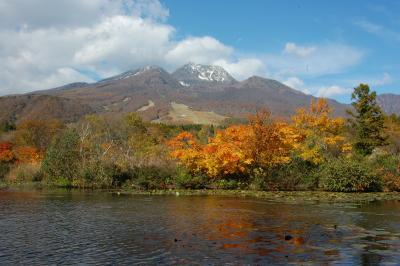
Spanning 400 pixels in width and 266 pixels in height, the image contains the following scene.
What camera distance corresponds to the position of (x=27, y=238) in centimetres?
1619

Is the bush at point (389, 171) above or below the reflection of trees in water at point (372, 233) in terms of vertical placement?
above

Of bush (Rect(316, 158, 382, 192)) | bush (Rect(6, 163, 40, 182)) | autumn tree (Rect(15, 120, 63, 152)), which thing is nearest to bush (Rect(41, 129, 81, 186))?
bush (Rect(6, 163, 40, 182))

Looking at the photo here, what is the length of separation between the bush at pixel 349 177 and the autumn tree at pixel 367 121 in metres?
22.3

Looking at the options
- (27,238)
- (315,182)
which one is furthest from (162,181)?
(27,238)

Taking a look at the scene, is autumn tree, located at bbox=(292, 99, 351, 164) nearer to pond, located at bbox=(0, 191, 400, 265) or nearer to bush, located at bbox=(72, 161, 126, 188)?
bush, located at bbox=(72, 161, 126, 188)

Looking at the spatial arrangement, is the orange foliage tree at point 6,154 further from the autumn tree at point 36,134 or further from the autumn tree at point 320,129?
the autumn tree at point 320,129

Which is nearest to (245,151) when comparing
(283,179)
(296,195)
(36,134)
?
(283,179)

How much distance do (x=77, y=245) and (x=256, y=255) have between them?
5911 millimetres

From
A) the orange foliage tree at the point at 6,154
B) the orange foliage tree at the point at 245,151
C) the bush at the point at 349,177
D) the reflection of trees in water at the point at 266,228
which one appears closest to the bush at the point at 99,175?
the orange foliage tree at the point at 245,151

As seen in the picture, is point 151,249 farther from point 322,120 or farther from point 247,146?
point 322,120

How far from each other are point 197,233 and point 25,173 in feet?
116

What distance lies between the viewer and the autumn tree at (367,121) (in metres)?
60.1

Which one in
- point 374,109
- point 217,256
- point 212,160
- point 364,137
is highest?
point 374,109

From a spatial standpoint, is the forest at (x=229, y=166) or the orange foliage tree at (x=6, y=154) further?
the orange foliage tree at (x=6, y=154)
